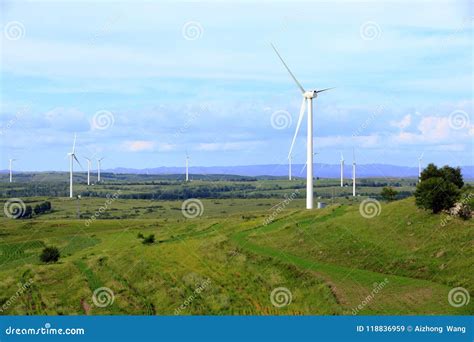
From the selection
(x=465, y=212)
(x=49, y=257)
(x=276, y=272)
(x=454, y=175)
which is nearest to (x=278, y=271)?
(x=276, y=272)

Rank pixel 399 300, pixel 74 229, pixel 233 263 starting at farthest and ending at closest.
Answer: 1. pixel 74 229
2. pixel 233 263
3. pixel 399 300

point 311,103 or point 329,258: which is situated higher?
point 311,103

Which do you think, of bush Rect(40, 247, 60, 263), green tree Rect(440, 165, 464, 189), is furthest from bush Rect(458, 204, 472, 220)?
bush Rect(40, 247, 60, 263)

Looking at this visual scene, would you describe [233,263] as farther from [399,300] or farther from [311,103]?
[311,103]

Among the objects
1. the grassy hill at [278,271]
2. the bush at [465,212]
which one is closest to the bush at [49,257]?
the grassy hill at [278,271]

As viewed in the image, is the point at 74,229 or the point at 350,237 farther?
the point at 74,229

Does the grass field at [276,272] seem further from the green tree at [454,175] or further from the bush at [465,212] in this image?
the green tree at [454,175]

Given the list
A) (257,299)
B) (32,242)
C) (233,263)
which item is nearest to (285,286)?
(257,299)

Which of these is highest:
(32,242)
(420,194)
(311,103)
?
(311,103)
